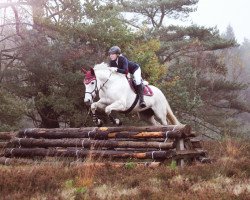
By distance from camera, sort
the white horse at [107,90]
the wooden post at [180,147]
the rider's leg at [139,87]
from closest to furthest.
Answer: the wooden post at [180,147] → the white horse at [107,90] → the rider's leg at [139,87]

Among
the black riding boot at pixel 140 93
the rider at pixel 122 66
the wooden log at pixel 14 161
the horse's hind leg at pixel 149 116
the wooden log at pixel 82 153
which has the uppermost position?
the rider at pixel 122 66

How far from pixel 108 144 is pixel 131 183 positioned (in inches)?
144

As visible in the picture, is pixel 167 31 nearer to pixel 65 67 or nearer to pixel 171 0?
pixel 171 0

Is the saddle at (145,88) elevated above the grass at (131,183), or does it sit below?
above

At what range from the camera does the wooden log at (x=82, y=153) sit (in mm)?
9984

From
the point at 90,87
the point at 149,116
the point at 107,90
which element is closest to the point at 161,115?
the point at 149,116

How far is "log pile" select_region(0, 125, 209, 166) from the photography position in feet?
33.9

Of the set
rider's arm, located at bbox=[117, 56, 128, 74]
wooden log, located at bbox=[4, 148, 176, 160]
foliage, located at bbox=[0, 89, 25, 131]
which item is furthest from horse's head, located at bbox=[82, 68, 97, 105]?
foliage, located at bbox=[0, 89, 25, 131]

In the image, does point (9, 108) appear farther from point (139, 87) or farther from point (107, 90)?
point (139, 87)

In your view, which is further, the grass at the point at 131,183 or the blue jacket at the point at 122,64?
the blue jacket at the point at 122,64

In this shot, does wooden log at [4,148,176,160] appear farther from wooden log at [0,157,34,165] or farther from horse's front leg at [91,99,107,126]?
horse's front leg at [91,99,107,126]

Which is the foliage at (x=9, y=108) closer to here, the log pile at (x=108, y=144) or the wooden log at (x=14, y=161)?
the log pile at (x=108, y=144)

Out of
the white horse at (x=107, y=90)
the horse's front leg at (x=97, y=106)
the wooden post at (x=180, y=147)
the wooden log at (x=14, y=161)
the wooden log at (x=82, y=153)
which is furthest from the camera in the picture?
the horse's front leg at (x=97, y=106)

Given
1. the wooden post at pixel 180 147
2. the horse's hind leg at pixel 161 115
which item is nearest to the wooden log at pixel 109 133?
the wooden post at pixel 180 147
